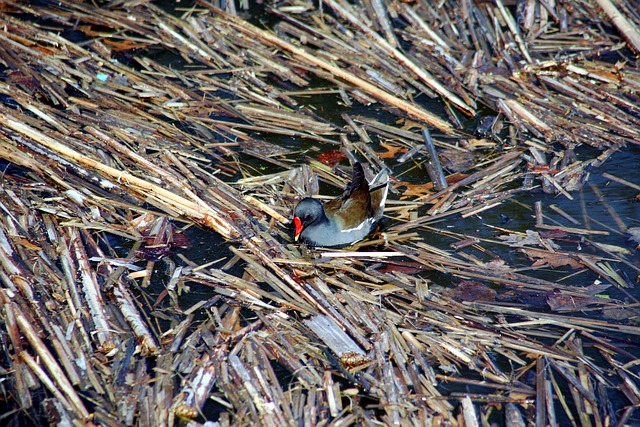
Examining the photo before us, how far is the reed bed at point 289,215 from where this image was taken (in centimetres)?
351

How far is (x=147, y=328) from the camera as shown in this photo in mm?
3795

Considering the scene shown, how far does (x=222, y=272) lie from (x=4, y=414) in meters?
1.52

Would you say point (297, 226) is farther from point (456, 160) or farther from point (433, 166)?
point (456, 160)

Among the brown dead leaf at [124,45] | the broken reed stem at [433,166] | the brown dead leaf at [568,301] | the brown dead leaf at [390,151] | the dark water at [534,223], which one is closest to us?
the brown dead leaf at [568,301]

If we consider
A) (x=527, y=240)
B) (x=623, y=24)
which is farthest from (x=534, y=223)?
(x=623, y=24)

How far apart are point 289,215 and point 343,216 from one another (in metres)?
0.46

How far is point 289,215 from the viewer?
490 centimetres

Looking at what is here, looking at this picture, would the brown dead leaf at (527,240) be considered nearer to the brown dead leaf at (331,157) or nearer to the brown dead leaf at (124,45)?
the brown dead leaf at (331,157)

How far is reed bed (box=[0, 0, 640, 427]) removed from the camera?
3506 millimetres

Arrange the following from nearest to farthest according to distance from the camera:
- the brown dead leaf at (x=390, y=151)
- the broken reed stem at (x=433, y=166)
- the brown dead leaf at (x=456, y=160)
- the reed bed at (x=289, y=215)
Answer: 1. the reed bed at (x=289, y=215)
2. the broken reed stem at (x=433, y=166)
3. the brown dead leaf at (x=456, y=160)
4. the brown dead leaf at (x=390, y=151)

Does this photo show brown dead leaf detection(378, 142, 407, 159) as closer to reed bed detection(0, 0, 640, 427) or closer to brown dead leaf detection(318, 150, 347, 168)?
reed bed detection(0, 0, 640, 427)

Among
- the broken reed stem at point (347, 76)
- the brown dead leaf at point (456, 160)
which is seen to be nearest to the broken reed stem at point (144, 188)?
the brown dead leaf at point (456, 160)

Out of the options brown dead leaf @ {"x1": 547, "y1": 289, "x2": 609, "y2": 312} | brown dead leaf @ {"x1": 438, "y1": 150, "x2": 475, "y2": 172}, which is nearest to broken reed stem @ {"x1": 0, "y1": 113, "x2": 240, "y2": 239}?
brown dead leaf @ {"x1": 438, "y1": 150, "x2": 475, "y2": 172}

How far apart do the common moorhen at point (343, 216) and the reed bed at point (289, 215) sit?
0.14 metres
